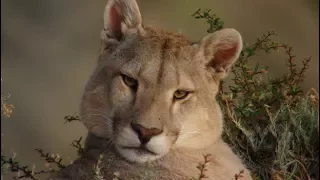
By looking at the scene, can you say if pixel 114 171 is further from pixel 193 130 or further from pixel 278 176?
pixel 278 176

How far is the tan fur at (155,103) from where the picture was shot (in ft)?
19.7

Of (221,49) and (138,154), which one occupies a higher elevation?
(221,49)

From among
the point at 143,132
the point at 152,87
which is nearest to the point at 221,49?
the point at 152,87

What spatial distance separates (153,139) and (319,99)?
5.32ft

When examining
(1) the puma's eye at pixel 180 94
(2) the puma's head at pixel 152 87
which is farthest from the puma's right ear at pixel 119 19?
(1) the puma's eye at pixel 180 94

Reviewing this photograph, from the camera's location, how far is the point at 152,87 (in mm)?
6117

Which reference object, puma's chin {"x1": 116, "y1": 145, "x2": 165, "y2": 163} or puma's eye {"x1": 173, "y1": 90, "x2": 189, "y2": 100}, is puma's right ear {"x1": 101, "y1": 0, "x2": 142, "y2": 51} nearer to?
puma's eye {"x1": 173, "y1": 90, "x2": 189, "y2": 100}

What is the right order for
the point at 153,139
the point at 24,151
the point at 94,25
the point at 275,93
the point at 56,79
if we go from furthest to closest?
the point at 94,25 < the point at 56,79 < the point at 24,151 < the point at 275,93 < the point at 153,139

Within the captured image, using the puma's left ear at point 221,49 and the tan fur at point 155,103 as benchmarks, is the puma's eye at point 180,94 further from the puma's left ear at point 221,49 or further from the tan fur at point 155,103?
the puma's left ear at point 221,49

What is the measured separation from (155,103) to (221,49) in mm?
878

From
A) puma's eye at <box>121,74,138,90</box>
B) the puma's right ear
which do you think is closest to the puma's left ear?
the puma's right ear

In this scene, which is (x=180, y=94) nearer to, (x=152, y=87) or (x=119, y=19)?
(x=152, y=87)

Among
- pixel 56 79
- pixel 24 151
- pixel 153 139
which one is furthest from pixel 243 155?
pixel 56 79

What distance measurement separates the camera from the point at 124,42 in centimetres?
654
